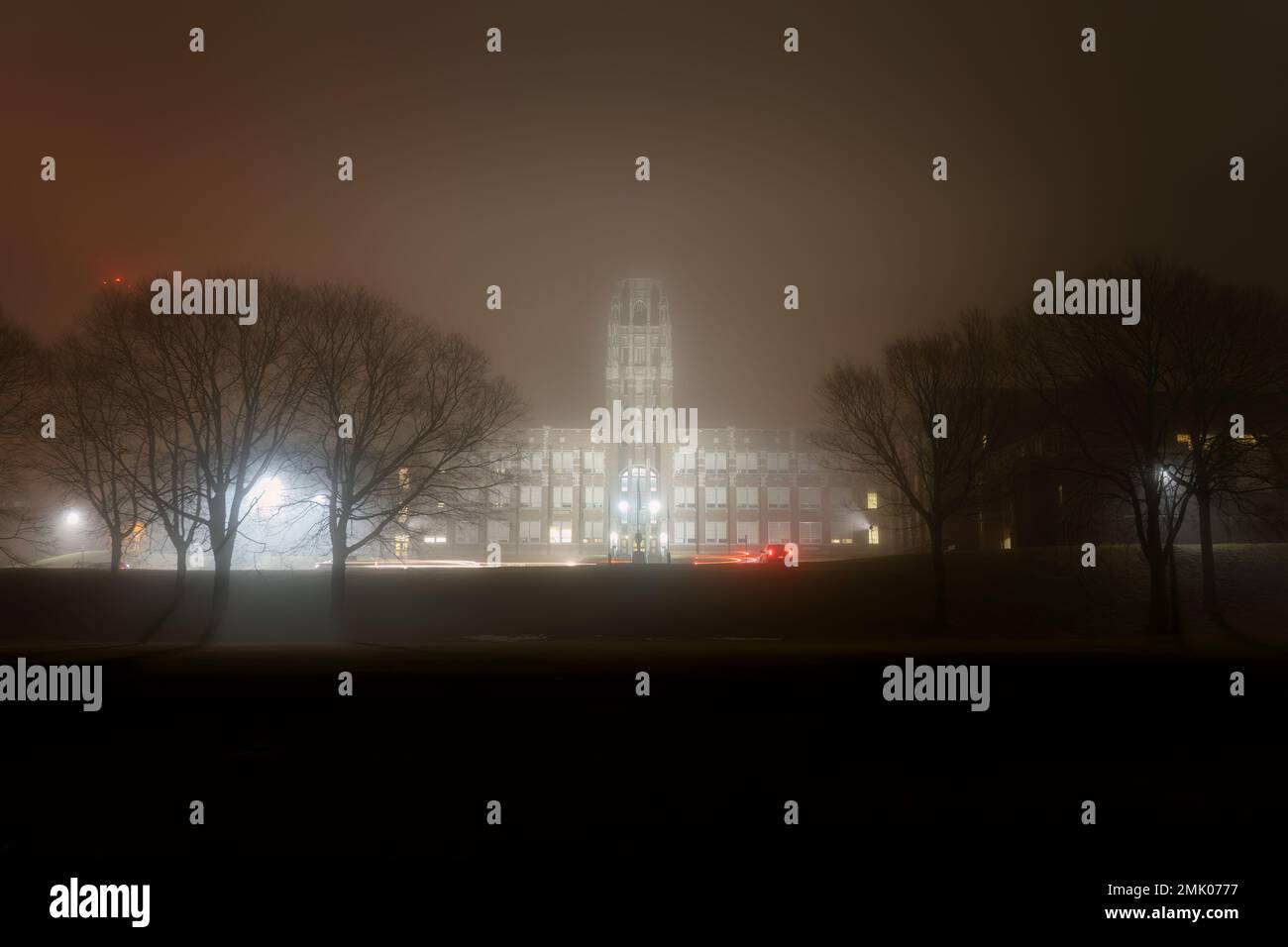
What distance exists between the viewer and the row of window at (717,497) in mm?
102312

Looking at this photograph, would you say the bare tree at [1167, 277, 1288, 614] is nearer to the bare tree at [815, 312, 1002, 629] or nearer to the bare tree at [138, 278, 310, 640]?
the bare tree at [815, 312, 1002, 629]

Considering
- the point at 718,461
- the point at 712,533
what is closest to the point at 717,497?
the point at 712,533

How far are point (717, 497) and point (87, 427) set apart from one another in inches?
3021

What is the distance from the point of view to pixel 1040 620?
34406mm

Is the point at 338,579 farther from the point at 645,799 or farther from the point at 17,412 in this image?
the point at 645,799

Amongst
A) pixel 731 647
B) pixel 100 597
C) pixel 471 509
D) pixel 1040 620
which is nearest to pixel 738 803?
pixel 731 647

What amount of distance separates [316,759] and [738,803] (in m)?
5.23

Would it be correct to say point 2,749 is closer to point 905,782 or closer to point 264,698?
point 264,698

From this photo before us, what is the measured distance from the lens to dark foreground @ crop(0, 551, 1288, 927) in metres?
7.27

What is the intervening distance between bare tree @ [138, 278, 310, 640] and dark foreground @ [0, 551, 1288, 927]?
47.0ft

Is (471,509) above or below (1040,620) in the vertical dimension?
above

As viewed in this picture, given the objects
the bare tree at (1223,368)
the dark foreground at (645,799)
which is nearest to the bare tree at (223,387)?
the dark foreground at (645,799)

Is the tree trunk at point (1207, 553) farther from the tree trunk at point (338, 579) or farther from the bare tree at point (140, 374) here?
the bare tree at point (140, 374)
